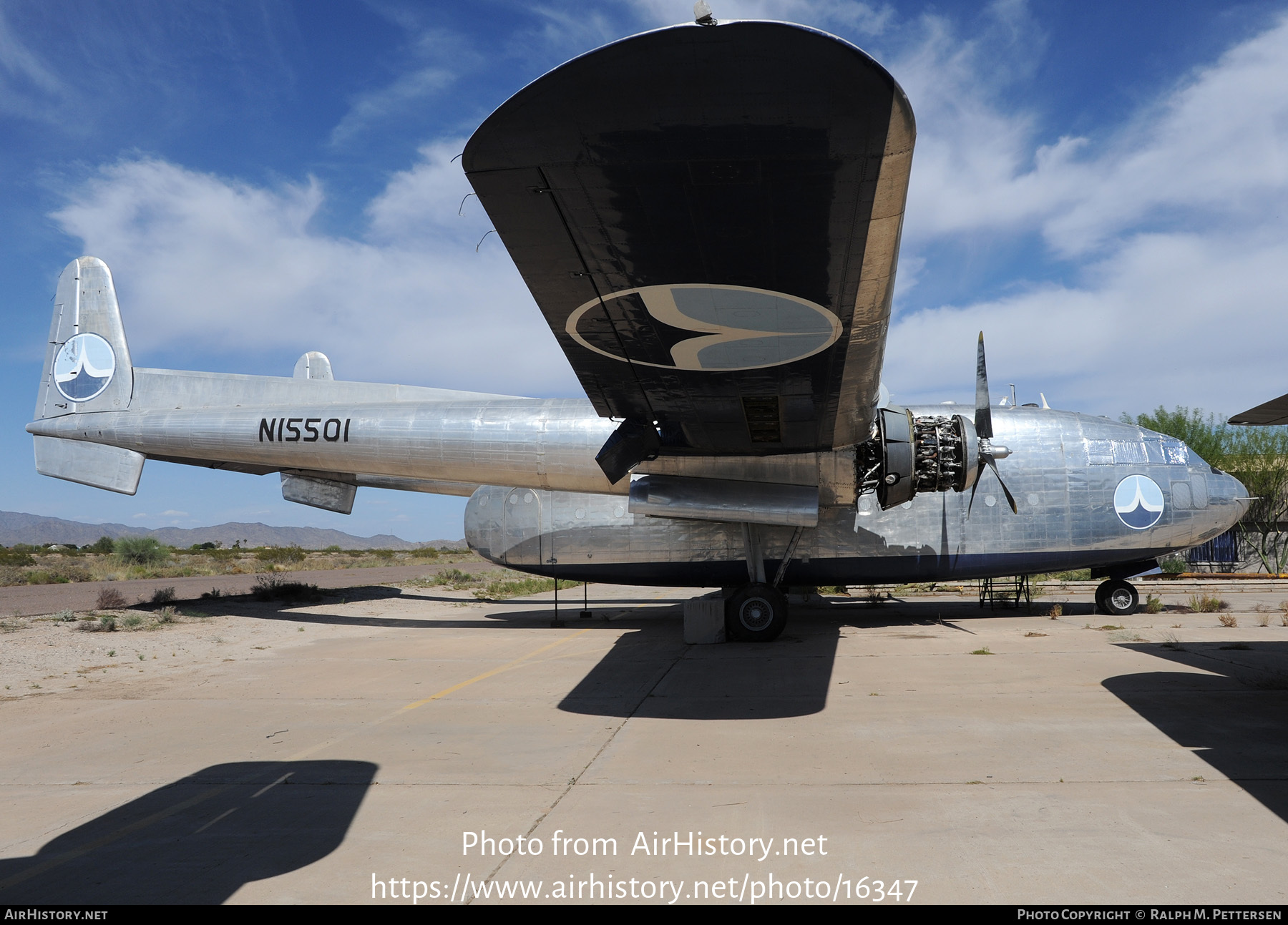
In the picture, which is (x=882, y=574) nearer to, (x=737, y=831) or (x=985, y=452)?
(x=985, y=452)

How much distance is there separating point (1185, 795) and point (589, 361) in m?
6.15

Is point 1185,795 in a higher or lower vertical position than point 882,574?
lower

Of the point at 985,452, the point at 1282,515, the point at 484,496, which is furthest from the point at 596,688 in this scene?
the point at 1282,515

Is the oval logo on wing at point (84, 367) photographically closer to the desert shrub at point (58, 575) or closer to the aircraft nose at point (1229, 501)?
the desert shrub at point (58, 575)

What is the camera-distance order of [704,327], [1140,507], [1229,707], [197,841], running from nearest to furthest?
[197,841] < [704,327] < [1229,707] < [1140,507]

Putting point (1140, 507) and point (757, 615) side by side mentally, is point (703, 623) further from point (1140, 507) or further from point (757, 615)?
point (1140, 507)

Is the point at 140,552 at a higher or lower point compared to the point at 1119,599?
higher

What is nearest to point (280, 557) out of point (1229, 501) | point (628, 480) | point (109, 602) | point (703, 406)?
point (109, 602)

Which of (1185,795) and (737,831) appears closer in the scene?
(737,831)

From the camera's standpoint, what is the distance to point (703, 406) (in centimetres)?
931

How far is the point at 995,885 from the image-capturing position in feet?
12.0

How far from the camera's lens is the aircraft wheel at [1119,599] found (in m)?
16.1

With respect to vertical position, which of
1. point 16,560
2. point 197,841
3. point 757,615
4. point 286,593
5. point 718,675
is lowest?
point 197,841

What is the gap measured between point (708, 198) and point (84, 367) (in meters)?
17.8
